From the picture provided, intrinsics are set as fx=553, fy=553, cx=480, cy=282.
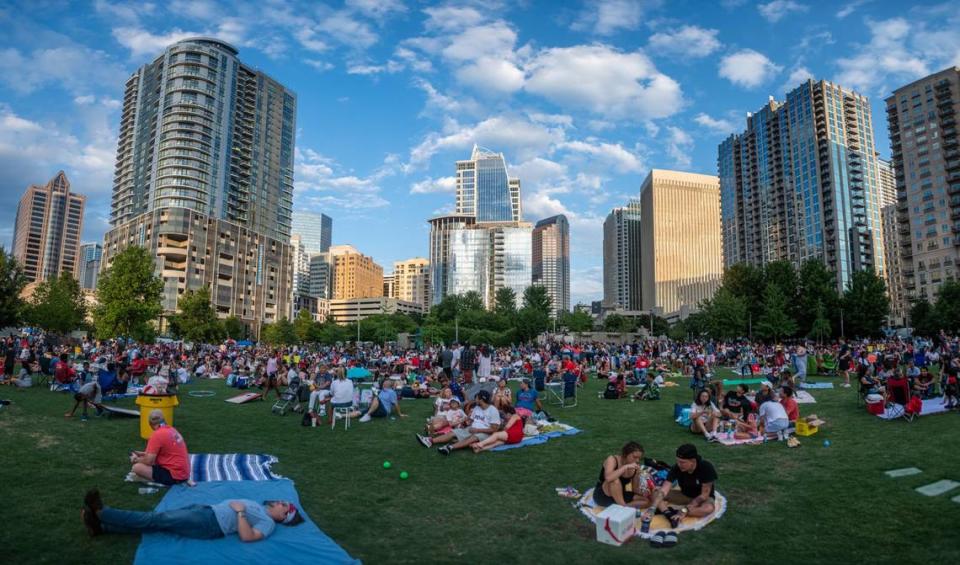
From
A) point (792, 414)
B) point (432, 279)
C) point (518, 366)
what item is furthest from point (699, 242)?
point (792, 414)

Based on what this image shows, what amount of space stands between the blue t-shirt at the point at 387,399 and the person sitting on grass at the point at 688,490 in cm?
879

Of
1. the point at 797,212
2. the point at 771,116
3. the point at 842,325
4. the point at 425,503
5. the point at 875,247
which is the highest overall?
the point at 771,116

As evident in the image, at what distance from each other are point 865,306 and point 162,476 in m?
69.1

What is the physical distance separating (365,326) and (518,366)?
197 feet

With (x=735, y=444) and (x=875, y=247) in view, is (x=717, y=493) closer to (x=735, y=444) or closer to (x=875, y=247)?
(x=735, y=444)

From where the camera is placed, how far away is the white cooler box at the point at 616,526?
575cm

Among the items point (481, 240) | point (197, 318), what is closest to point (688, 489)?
point (197, 318)

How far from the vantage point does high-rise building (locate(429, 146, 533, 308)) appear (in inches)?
6437

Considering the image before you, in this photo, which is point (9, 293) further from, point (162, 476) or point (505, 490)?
point (505, 490)

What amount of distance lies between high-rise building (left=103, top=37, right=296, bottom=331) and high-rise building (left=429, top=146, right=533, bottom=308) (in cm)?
6248

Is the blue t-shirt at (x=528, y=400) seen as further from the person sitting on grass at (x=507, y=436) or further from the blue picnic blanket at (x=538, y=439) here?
the person sitting on grass at (x=507, y=436)

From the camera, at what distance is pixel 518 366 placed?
93.0ft

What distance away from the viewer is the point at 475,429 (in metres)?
10.8

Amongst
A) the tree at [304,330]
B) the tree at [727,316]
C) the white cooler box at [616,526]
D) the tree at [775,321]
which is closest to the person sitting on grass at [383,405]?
the white cooler box at [616,526]
